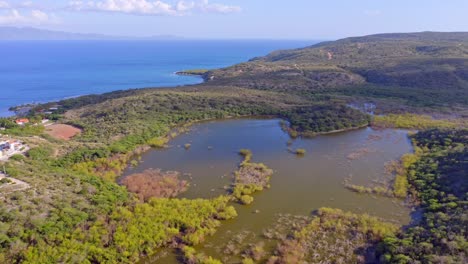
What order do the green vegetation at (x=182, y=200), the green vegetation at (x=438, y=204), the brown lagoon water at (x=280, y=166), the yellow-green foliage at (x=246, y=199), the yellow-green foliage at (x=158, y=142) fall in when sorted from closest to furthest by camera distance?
the green vegetation at (x=438, y=204) < the green vegetation at (x=182, y=200) < the brown lagoon water at (x=280, y=166) < the yellow-green foliage at (x=246, y=199) < the yellow-green foliage at (x=158, y=142)

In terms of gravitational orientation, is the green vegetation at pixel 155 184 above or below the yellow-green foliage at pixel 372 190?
above

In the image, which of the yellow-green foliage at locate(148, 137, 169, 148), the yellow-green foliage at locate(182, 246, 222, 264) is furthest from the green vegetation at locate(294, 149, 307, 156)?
the yellow-green foliage at locate(182, 246, 222, 264)

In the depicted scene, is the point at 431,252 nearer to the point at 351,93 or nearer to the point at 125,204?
the point at 125,204

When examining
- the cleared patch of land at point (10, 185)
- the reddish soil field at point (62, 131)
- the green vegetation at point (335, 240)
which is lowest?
the green vegetation at point (335, 240)

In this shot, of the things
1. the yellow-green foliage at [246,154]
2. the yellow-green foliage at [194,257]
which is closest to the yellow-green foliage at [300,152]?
the yellow-green foliage at [246,154]

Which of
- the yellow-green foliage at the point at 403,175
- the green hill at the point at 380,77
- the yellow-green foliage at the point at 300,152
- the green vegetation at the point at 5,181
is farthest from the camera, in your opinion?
the green hill at the point at 380,77

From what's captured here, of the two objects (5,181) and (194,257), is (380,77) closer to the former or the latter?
(194,257)

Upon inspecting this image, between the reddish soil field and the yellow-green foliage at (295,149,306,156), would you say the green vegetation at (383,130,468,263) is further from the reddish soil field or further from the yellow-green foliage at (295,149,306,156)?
the reddish soil field

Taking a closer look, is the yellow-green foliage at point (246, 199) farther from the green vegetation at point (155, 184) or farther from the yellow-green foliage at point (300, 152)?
the yellow-green foliage at point (300, 152)
